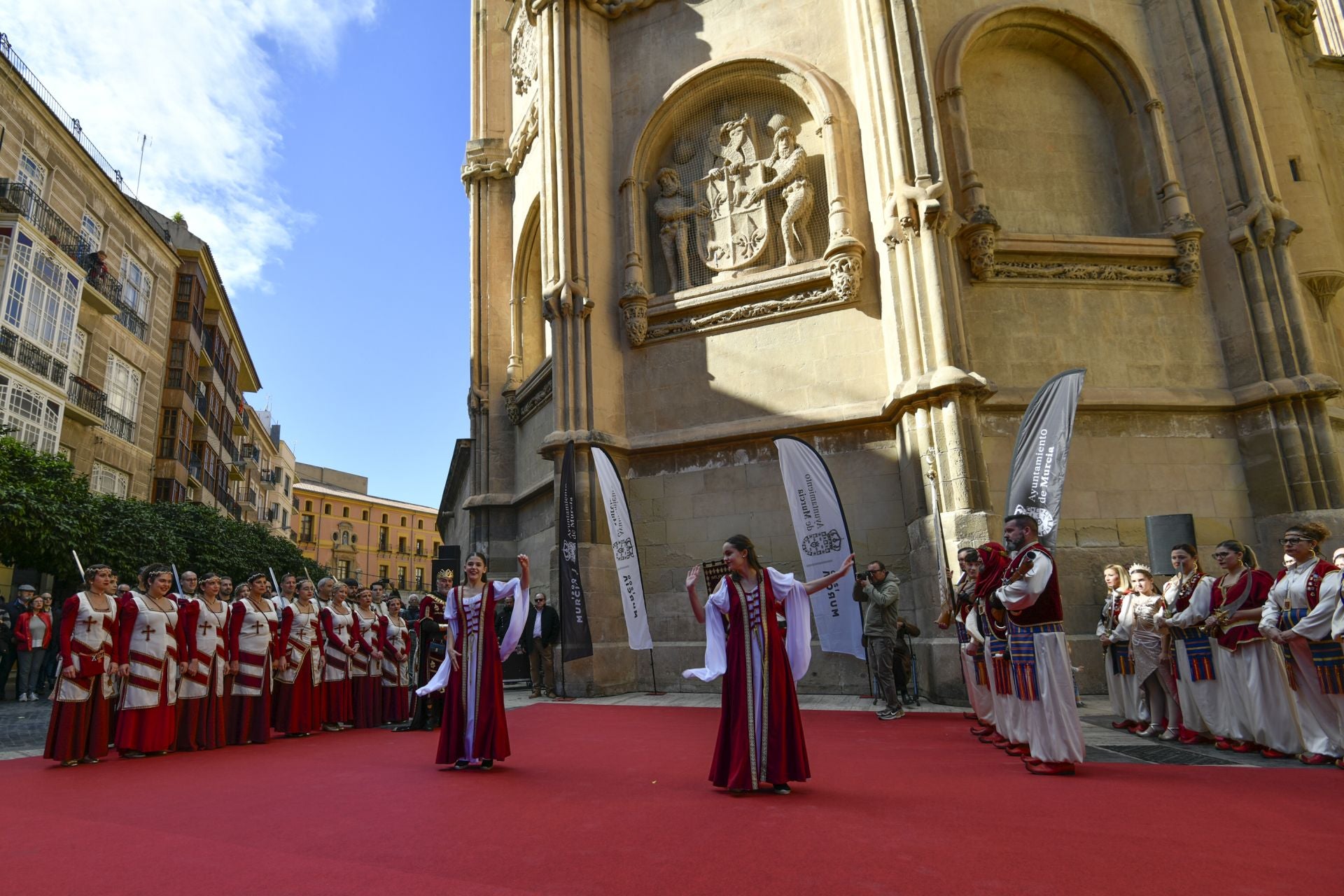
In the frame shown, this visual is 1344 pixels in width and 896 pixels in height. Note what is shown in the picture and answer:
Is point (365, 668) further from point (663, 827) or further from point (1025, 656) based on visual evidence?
point (1025, 656)

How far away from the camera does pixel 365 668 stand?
32.9 feet

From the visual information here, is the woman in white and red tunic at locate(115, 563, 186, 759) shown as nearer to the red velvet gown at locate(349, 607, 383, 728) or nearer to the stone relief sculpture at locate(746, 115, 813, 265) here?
the red velvet gown at locate(349, 607, 383, 728)

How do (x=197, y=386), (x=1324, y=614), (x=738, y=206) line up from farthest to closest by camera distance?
(x=197, y=386)
(x=738, y=206)
(x=1324, y=614)

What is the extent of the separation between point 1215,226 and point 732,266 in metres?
7.44

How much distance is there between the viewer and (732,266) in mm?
13805

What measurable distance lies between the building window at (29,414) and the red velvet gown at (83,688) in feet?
49.4

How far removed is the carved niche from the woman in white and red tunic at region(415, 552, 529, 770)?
779 centimetres

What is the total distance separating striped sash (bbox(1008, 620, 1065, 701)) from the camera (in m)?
5.91

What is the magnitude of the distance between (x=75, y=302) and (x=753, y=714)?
2565 centimetres

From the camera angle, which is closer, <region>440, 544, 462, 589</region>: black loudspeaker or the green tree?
the green tree

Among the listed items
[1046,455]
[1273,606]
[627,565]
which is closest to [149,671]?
→ [627,565]

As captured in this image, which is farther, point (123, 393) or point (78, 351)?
point (123, 393)

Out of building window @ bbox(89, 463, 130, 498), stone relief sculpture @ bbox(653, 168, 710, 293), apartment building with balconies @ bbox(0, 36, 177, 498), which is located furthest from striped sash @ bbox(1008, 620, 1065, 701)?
building window @ bbox(89, 463, 130, 498)

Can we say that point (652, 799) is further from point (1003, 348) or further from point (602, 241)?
point (602, 241)
